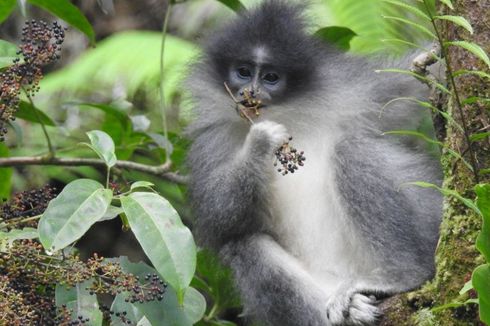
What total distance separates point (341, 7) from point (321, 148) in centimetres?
248

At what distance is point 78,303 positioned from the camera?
2891 millimetres

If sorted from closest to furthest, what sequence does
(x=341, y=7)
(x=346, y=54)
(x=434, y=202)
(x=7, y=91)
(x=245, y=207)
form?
(x=7, y=91)
(x=434, y=202)
(x=245, y=207)
(x=346, y=54)
(x=341, y=7)

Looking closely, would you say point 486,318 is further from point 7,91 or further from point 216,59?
point 216,59

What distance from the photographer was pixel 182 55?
6.70m

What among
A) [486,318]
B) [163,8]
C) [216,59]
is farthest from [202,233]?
[163,8]

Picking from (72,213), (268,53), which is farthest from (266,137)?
(72,213)

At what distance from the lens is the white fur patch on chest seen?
167 inches

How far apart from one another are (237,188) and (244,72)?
64 centimetres

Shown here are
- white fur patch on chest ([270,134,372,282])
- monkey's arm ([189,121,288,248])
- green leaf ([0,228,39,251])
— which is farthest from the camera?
white fur patch on chest ([270,134,372,282])

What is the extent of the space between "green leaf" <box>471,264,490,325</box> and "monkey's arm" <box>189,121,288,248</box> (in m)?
2.04

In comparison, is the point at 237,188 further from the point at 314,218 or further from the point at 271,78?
the point at 271,78

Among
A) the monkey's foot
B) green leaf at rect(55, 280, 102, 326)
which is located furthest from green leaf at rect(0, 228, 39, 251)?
the monkey's foot

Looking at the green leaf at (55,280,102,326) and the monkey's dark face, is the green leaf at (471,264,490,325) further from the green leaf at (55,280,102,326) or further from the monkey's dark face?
the monkey's dark face

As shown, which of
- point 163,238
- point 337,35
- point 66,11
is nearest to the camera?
point 163,238
